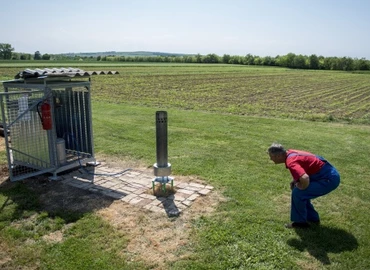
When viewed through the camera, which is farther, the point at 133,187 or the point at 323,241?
the point at 133,187

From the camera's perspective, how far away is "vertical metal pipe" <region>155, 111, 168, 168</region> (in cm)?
584

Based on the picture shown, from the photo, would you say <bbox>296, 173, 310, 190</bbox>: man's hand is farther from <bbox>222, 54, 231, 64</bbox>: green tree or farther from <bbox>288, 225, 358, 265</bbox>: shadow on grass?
<bbox>222, 54, 231, 64</bbox>: green tree

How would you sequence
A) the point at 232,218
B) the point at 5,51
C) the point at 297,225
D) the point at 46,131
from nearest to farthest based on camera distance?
the point at 297,225, the point at 232,218, the point at 46,131, the point at 5,51

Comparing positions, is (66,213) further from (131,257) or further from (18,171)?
(18,171)

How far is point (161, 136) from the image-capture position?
5918mm

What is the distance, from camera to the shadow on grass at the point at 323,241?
14.3 feet

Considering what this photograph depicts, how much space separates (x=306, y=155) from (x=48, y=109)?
4783 mm

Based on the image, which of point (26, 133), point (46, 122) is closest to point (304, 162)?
point (46, 122)

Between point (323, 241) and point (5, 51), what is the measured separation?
13866 centimetres

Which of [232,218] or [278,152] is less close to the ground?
[278,152]

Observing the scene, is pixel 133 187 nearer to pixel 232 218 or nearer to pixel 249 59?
pixel 232 218

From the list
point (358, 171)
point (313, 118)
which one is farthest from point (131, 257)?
point (313, 118)

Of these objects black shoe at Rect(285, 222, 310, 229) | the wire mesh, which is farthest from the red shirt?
the wire mesh

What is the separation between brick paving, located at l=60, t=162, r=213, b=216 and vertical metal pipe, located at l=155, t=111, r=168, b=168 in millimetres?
660
